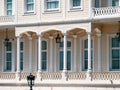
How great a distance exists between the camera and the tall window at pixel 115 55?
36281mm

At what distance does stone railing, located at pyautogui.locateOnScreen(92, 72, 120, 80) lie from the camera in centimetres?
3384

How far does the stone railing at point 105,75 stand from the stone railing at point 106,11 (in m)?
3.68

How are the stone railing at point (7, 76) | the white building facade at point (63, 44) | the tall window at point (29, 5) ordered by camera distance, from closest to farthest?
1. the white building facade at point (63, 44)
2. the stone railing at point (7, 76)
3. the tall window at point (29, 5)

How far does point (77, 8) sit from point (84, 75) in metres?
4.45

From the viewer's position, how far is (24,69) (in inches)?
1571

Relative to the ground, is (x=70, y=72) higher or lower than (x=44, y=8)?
lower

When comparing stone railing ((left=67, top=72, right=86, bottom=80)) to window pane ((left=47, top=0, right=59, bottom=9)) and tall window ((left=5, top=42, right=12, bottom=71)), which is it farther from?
tall window ((left=5, top=42, right=12, bottom=71))

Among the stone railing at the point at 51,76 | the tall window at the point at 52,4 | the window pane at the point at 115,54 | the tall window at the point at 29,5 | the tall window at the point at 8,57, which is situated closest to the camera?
the stone railing at the point at 51,76

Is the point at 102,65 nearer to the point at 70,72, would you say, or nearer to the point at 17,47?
the point at 70,72

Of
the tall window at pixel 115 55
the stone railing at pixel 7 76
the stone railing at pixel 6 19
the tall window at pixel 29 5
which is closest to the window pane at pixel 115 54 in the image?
the tall window at pixel 115 55

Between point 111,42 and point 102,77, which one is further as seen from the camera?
point 111,42

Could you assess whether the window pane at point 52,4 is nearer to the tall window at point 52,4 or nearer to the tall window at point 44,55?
the tall window at point 52,4

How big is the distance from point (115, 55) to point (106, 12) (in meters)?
3.30

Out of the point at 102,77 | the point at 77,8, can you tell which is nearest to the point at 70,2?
the point at 77,8
